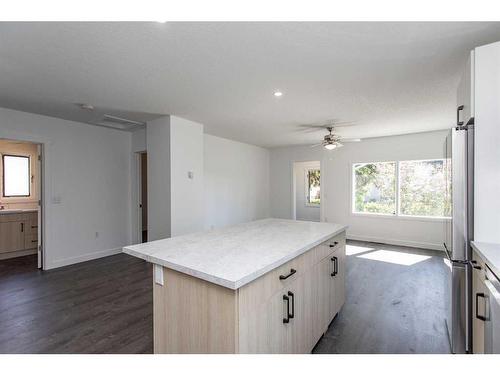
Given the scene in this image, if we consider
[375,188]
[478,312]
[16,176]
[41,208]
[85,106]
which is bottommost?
[478,312]

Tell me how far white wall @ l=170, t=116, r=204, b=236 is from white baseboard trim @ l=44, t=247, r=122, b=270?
157 centimetres

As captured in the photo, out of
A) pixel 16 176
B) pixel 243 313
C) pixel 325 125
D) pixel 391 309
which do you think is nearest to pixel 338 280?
pixel 391 309

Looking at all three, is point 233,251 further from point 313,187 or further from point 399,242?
point 313,187

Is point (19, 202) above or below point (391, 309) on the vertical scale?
above

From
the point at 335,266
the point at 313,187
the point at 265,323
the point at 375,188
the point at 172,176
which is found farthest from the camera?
the point at 313,187

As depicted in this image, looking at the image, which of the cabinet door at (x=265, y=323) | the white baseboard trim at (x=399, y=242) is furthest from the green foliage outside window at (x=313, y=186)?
the cabinet door at (x=265, y=323)

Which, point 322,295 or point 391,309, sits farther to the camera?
point 391,309

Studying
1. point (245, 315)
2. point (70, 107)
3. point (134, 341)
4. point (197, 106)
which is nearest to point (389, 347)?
point (245, 315)

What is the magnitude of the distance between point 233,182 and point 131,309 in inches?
148

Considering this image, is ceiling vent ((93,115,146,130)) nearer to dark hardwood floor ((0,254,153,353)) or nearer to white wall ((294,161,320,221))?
dark hardwood floor ((0,254,153,353))

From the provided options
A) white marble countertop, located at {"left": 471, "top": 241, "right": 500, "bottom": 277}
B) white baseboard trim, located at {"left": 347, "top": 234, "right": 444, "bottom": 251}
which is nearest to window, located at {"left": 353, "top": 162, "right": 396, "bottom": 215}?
white baseboard trim, located at {"left": 347, "top": 234, "right": 444, "bottom": 251}

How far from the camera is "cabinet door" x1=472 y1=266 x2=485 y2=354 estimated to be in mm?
1404

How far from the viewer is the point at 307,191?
8.70m

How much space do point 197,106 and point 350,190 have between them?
423 cm
